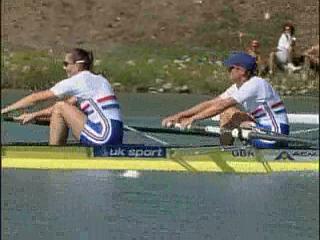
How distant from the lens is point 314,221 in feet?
18.9

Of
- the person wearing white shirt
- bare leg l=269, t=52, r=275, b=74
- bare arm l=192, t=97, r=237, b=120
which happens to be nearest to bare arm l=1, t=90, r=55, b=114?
the person wearing white shirt

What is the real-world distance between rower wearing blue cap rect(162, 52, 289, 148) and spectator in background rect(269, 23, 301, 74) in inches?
314

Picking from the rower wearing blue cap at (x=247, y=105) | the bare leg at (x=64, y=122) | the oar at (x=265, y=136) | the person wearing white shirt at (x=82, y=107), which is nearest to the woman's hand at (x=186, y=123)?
the rower wearing blue cap at (x=247, y=105)

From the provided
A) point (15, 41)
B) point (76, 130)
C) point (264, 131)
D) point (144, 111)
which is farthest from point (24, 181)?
point (15, 41)

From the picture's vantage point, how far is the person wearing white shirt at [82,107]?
→ 7098 mm

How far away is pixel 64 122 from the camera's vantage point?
740cm

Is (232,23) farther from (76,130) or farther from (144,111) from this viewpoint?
(76,130)

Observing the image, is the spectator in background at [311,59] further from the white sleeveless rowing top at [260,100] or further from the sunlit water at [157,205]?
the sunlit water at [157,205]

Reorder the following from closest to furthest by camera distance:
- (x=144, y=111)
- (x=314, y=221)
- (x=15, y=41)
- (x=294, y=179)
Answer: (x=314, y=221), (x=294, y=179), (x=144, y=111), (x=15, y=41)

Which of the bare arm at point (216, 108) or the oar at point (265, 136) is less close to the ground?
the bare arm at point (216, 108)

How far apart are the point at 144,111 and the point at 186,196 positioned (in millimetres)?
6514

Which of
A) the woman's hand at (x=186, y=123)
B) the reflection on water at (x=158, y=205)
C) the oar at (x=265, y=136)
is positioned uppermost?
the woman's hand at (x=186, y=123)

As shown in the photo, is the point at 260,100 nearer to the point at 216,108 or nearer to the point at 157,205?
the point at 216,108

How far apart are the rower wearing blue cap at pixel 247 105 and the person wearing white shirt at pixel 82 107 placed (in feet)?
1.33
